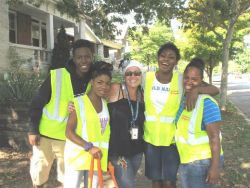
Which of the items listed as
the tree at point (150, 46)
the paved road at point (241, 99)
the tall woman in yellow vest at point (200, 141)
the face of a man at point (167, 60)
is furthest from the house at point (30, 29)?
the tree at point (150, 46)

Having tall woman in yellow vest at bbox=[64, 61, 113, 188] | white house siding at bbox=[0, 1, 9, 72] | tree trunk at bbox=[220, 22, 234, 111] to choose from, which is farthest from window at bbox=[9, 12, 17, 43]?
tall woman in yellow vest at bbox=[64, 61, 113, 188]

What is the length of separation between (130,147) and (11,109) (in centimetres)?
346

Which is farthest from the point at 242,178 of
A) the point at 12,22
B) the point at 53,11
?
the point at 12,22

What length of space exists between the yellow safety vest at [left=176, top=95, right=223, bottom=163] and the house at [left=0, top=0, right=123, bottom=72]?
7.94m

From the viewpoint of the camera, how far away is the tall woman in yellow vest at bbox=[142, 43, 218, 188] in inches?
95.0

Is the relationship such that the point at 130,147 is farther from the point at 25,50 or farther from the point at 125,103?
the point at 25,50

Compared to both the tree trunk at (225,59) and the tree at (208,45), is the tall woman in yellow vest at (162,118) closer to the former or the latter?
the tree trunk at (225,59)

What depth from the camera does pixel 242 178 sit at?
3621 mm

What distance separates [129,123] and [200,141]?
2.36 ft

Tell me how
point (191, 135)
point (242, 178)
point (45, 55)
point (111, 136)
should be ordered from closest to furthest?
1. point (191, 135)
2. point (111, 136)
3. point (242, 178)
4. point (45, 55)

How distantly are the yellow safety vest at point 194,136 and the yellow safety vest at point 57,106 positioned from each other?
1180 millimetres

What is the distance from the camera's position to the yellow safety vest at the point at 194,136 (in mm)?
2020

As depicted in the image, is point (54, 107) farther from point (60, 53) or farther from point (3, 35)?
point (60, 53)

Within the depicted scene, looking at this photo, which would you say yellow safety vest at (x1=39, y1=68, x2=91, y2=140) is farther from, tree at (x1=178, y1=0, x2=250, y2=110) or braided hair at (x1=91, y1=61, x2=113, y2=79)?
tree at (x1=178, y1=0, x2=250, y2=110)
